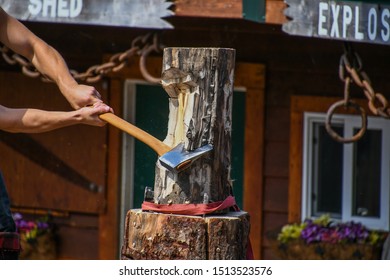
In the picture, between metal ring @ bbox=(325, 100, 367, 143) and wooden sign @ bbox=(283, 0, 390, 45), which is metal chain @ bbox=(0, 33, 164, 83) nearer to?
wooden sign @ bbox=(283, 0, 390, 45)

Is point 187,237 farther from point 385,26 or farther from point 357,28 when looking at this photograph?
point 385,26

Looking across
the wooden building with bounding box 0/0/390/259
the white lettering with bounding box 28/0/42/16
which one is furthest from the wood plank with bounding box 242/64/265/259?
the white lettering with bounding box 28/0/42/16

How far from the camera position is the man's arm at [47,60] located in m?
4.30

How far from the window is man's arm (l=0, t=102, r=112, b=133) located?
11.7 feet

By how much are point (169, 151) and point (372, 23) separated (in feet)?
8.59

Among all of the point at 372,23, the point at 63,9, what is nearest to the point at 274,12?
the point at 372,23

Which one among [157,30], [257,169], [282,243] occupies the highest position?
[157,30]

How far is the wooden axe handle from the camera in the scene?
13.6 feet

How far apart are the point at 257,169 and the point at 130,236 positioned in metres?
3.56

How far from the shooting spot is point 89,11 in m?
6.53

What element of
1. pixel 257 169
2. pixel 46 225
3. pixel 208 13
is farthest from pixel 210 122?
pixel 46 225

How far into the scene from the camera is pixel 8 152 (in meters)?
8.16
